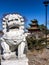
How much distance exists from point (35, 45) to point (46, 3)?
2337 millimetres

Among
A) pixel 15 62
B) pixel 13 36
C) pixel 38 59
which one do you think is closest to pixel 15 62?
pixel 15 62

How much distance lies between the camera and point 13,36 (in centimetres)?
462

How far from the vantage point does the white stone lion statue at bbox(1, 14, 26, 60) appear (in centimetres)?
463

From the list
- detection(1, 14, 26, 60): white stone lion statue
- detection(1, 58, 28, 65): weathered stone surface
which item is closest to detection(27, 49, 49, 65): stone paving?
detection(1, 58, 28, 65): weathered stone surface

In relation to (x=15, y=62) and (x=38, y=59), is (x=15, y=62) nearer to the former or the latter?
(x=15, y=62)

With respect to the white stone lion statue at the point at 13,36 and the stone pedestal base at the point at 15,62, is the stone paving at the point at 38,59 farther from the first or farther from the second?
the white stone lion statue at the point at 13,36

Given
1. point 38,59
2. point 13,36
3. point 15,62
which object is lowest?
point 38,59

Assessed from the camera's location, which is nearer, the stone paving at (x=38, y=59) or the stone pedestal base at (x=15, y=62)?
the stone pedestal base at (x=15, y=62)

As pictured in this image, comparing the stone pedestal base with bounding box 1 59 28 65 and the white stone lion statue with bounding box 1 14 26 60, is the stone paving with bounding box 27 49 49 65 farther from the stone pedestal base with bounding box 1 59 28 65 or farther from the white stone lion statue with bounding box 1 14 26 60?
the white stone lion statue with bounding box 1 14 26 60

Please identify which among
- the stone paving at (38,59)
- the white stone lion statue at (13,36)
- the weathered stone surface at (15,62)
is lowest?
the stone paving at (38,59)

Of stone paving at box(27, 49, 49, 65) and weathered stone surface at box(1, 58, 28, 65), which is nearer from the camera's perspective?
weathered stone surface at box(1, 58, 28, 65)

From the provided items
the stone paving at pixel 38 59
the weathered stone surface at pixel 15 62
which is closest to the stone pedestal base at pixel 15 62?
the weathered stone surface at pixel 15 62

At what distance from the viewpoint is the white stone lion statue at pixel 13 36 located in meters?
4.63

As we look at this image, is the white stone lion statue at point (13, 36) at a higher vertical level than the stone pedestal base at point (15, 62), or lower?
higher
